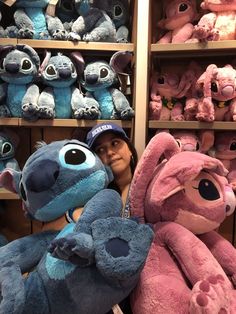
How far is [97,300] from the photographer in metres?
0.71

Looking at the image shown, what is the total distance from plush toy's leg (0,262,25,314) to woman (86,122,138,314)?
1.61ft

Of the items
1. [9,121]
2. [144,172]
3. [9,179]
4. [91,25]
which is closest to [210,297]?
[144,172]

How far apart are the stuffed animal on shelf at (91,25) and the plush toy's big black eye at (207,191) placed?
854 millimetres

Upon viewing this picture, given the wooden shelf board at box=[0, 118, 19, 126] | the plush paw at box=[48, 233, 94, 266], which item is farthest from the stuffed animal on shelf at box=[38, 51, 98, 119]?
the plush paw at box=[48, 233, 94, 266]

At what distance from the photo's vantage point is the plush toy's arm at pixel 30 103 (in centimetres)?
137

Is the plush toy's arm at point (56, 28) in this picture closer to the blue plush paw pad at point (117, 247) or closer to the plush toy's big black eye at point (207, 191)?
the plush toy's big black eye at point (207, 191)

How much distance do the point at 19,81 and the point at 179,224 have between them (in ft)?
3.09

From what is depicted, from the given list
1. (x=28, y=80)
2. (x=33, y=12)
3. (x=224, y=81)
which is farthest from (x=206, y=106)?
(x=33, y=12)

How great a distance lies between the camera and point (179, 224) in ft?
2.86

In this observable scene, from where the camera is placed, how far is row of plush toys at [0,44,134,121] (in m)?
1.40

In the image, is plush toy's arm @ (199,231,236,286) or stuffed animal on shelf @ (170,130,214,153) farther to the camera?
stuffed animal on shelf @ (170,130,214,153)

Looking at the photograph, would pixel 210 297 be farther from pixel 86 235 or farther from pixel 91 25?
pixel 91 25

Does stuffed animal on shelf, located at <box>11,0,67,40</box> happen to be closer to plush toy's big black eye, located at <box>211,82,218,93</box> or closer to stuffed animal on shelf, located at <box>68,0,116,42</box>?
stuffed animal on shelf, located at <box>68,0,116,42</box>

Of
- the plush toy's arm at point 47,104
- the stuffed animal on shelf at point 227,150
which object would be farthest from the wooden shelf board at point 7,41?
the stuffed animal on shelf at point 227,150
